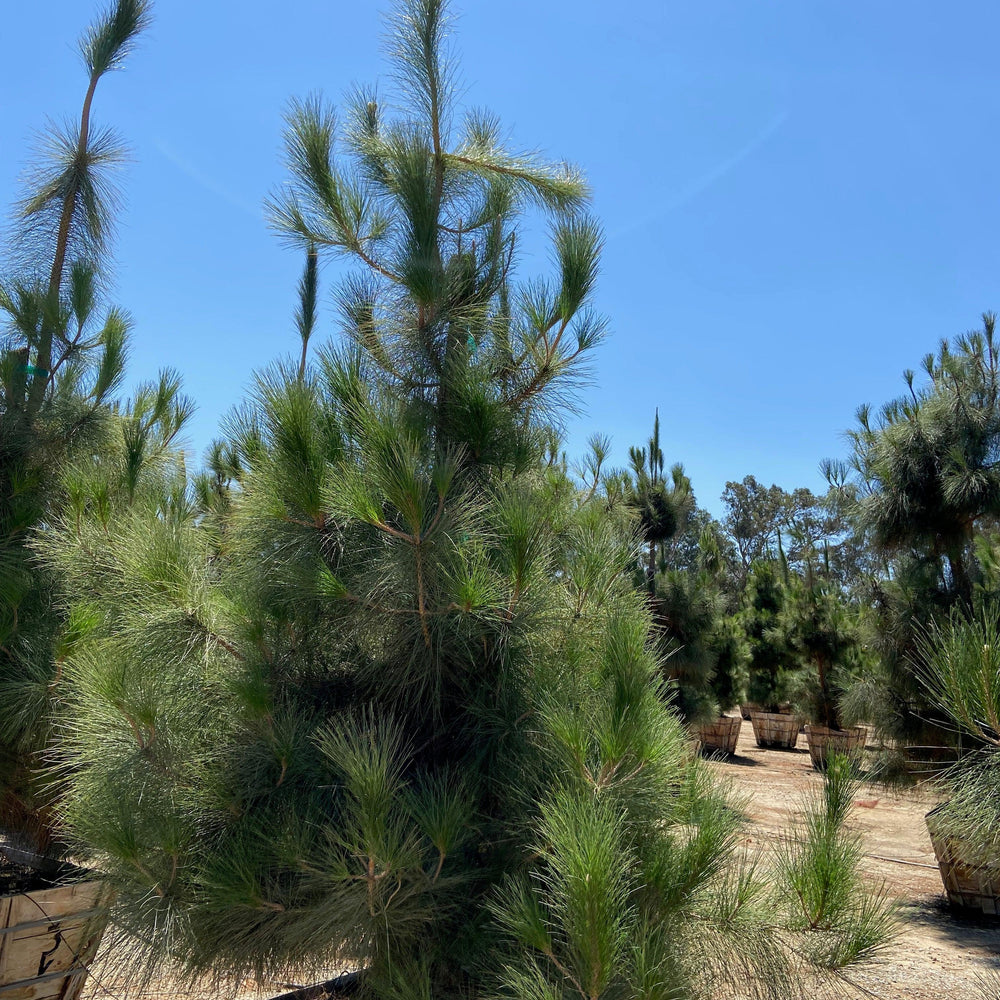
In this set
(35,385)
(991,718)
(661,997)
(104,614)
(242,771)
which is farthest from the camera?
(35,385)

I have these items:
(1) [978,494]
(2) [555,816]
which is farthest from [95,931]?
(1) [978,494]

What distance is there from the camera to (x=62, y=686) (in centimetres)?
311

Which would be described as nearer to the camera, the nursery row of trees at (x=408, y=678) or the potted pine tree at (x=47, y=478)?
A: the nursery row of trees at (x=408, y=678)

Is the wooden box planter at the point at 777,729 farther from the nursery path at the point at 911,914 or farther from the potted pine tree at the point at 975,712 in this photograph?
the potted pine tree at the point at 975,712

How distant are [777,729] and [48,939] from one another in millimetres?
15450

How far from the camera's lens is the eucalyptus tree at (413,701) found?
207cm

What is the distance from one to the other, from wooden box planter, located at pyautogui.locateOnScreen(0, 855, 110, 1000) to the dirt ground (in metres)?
0.13

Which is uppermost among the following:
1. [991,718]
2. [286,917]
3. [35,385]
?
[35,385]

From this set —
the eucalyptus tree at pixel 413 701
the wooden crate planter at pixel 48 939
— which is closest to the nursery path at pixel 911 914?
the eucalyptus tree at pixel 413 701

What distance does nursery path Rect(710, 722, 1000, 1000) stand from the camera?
13.3 ft

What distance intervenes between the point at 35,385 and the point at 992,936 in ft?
22.3

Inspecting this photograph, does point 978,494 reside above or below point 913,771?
above

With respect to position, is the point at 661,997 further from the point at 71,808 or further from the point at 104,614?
the point at 104,614

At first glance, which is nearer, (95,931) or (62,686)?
(95,931)
